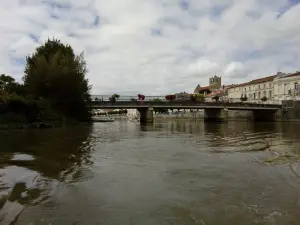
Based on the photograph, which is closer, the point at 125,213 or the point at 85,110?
the point at 125,213

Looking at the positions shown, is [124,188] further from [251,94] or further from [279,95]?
[251,94]

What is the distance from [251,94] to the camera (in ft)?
454

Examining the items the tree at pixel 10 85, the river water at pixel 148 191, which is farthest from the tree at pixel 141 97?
the river water at pixel 148 191

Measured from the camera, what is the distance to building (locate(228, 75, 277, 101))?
124m

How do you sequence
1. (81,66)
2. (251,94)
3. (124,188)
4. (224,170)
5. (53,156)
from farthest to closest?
(251,94)
(81,66)
(53,156)
(224,170)
(124,188)

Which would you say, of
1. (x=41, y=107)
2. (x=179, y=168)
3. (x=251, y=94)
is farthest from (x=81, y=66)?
(x=251, y=94)

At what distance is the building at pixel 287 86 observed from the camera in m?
107

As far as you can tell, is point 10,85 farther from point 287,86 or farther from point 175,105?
point 287,86

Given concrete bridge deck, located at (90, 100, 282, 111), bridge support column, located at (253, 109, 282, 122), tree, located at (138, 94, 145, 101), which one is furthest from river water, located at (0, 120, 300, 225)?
bridge support column, located at (253, 109, 282, 122)

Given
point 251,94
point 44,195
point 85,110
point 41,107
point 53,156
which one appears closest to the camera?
point 44,195

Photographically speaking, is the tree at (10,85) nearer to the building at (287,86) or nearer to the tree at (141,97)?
the tree at (141,97)

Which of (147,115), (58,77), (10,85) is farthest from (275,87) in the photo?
(10,85)

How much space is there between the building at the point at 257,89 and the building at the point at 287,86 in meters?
4.29

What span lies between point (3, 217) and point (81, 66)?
57.5 metres
